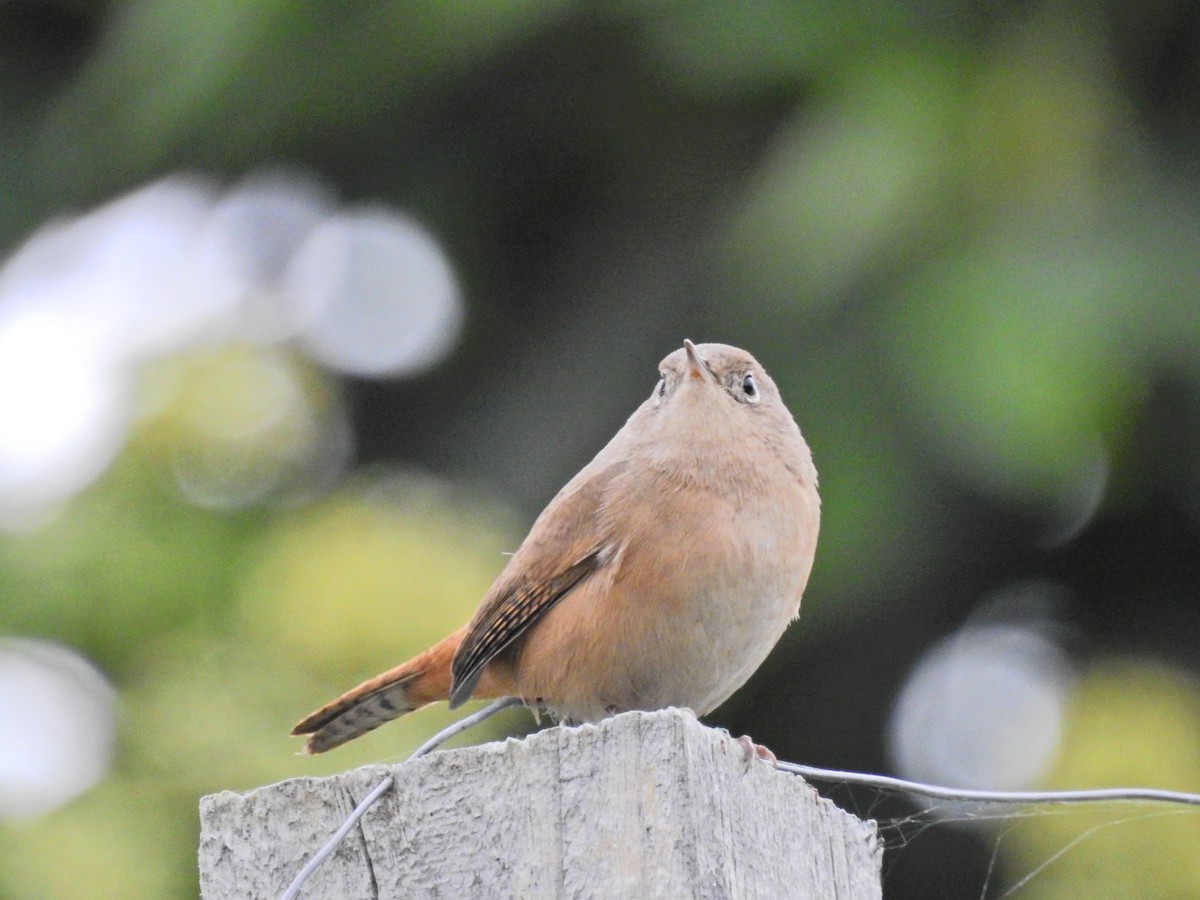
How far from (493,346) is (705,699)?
417cm

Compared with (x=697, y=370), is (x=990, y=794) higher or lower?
lower

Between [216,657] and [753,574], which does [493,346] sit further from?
[753,574]

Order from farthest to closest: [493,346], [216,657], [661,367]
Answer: [493,346], [216,657], [661,367]

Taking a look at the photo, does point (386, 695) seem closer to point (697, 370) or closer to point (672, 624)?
point (672, 624)

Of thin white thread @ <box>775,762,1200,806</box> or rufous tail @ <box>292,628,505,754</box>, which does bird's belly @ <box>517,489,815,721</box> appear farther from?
thin white thread @ <box>775,762,1200,806</box>

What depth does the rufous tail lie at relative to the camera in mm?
3383

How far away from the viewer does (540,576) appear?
3.29 meters

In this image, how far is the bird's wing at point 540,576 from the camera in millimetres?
3230

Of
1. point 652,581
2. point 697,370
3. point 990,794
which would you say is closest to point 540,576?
point 652,581

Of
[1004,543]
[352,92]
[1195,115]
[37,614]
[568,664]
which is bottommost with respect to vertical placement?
[1004,543]

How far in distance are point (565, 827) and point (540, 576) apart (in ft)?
4.61

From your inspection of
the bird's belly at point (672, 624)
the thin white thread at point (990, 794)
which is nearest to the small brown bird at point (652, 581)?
the bird's belly at point (672, 624)

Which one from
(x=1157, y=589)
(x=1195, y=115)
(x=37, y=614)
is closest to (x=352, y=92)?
(x=37, y=614)

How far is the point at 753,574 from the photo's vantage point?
9.88 feet
